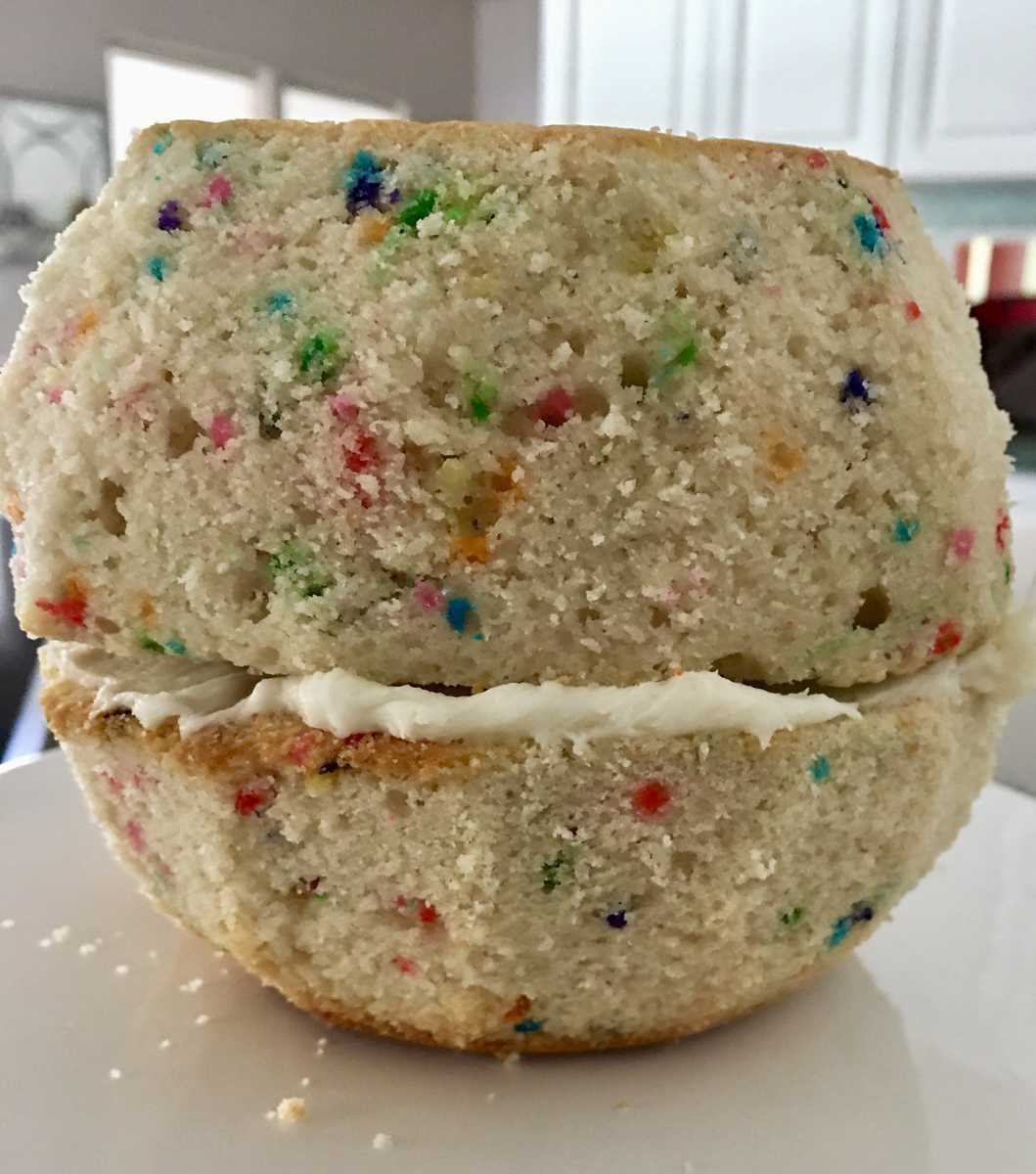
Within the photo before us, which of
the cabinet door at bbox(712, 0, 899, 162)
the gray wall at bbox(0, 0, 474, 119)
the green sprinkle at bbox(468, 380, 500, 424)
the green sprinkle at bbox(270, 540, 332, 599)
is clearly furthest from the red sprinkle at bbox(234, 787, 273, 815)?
the gray wall at bbox(0, 0, 474, 119)

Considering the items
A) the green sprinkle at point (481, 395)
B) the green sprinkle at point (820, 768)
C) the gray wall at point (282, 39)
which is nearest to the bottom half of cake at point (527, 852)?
the green sprinkle at point (820, 768)

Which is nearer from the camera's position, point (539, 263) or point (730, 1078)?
point (539, 263)

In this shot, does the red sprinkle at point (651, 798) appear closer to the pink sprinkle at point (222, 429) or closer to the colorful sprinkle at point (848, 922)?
the colorful sprinkle at point (848, 922)

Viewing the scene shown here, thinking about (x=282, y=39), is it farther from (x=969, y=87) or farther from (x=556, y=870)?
(x=556, y=870)

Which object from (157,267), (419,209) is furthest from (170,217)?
(419,209)

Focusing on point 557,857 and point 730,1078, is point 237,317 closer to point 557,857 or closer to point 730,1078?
point 557,857

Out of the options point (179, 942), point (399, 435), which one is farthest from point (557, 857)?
point (179, 942)
